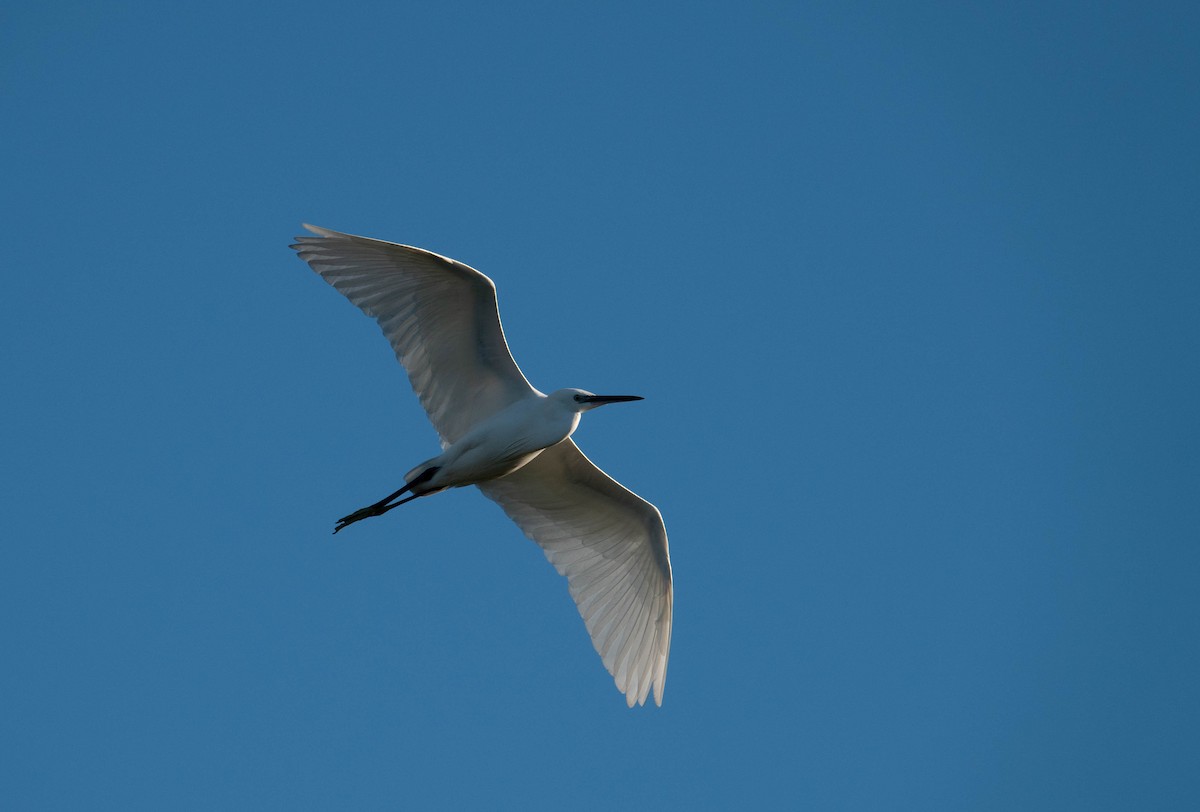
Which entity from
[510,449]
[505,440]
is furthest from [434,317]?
[510,449]

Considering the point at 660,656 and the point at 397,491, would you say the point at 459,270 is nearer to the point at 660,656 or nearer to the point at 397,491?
the point at 397,491

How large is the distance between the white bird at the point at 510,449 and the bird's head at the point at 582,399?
0.01 metres

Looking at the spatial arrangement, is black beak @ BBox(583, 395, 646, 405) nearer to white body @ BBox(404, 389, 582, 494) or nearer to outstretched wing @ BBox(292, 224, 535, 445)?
white body @ BBox(404, 389, 582, 494)

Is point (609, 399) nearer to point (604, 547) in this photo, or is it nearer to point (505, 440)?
point (505, 440)

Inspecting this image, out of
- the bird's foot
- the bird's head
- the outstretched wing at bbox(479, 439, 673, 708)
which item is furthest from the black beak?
the bird's foot

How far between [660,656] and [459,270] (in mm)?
4552

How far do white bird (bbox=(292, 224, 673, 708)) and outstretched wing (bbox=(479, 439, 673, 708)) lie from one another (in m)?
0.01

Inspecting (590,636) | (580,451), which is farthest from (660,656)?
(580,451)

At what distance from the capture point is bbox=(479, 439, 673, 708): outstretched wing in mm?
13031

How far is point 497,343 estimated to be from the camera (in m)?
12.3

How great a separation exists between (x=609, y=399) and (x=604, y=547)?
64.4 inches

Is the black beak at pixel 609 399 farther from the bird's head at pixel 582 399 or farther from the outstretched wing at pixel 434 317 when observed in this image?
the outstretched wing at pixel 434 317

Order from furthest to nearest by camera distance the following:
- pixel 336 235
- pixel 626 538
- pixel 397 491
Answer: pixel 626 538 < pixel 397 491 < pixel 336 235

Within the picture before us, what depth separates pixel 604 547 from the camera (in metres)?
13.4
